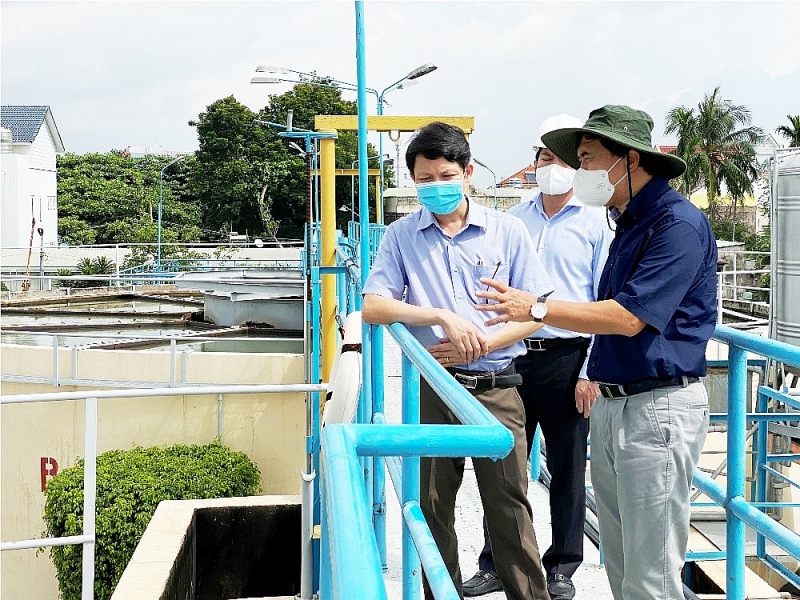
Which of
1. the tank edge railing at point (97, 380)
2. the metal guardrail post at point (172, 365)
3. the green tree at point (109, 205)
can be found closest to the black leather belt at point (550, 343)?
the tank edge railing at point (97, 380)

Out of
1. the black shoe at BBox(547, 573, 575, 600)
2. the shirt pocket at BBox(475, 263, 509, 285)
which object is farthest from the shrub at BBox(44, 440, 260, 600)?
the shirt pocket at BBox(475, 263, 509, 285)

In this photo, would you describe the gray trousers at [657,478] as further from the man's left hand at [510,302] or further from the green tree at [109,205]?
the green tree at [109,205]

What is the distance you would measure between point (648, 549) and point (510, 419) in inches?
27.2

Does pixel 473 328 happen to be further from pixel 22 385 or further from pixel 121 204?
pixel 121 204

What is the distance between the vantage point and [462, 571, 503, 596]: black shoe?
3.50 meters

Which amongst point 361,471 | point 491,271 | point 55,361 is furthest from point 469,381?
point 55,361

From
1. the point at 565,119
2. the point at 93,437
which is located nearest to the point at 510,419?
the point at 565,119

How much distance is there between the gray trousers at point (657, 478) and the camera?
2.35 metres

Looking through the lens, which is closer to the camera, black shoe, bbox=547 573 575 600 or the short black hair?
the short black hair

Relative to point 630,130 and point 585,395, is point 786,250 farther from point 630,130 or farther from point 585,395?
point 630,130

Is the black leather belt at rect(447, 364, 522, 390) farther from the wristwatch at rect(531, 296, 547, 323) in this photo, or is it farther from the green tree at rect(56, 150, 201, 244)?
the green tree at rect(56, 150, 201, 244)

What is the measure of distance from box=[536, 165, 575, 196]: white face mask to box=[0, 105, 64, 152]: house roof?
40774 mm

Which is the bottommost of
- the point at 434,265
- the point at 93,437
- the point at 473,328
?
the point at 93,437

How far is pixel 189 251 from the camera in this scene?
110ft
